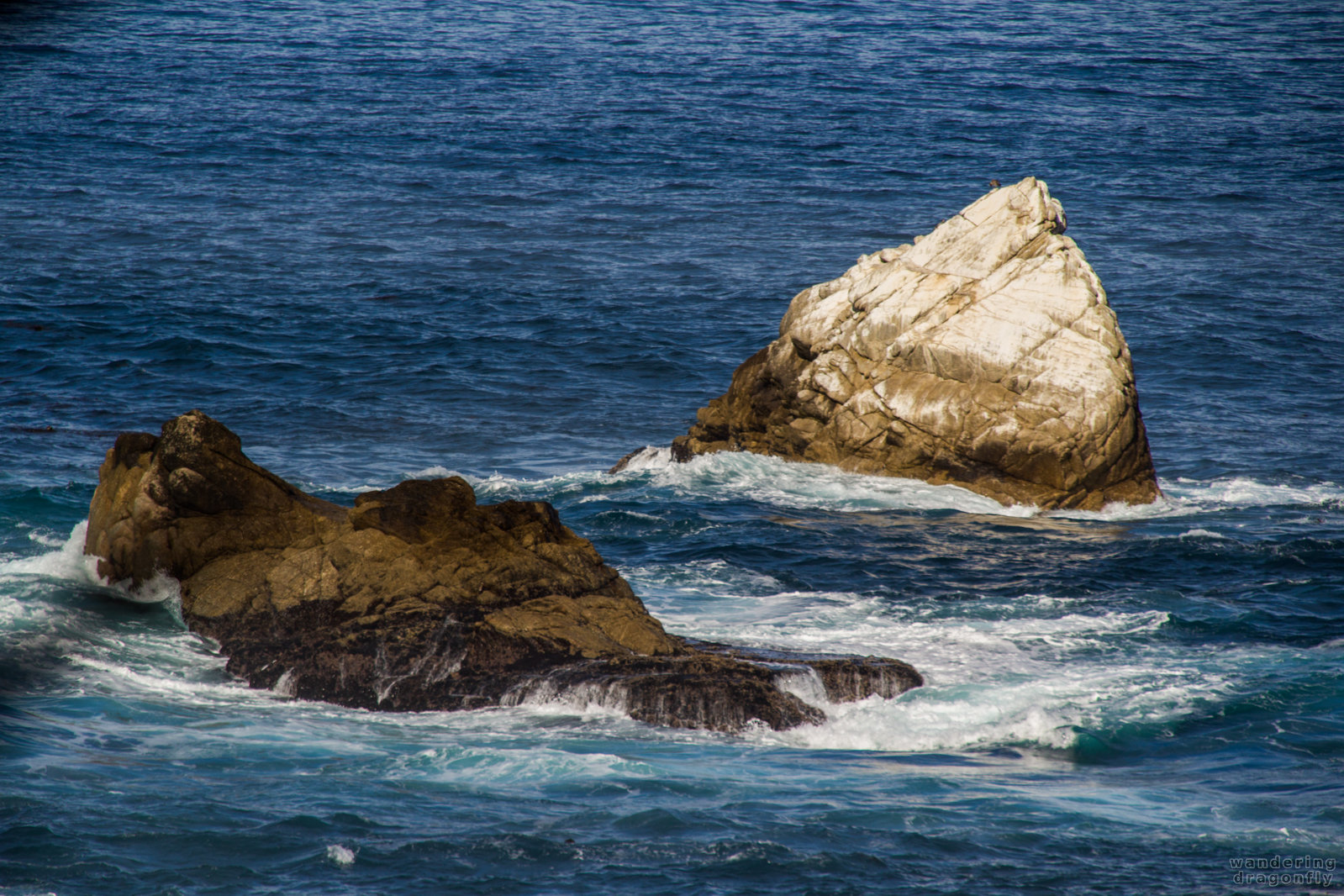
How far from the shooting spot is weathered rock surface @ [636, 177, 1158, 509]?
20453 millimetres

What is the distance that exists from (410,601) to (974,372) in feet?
35.0

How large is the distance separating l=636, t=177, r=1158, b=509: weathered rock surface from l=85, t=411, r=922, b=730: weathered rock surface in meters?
A: 7.84

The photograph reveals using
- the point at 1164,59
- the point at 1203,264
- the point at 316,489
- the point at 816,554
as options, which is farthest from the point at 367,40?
the point at 816,554

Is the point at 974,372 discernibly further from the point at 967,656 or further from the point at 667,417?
the point at 667,417

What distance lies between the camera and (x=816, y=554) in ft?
61.5

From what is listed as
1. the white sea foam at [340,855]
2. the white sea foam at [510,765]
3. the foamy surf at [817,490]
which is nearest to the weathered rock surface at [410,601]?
the white sea foam at [510,765]

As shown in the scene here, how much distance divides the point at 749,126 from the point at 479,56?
15.9 m

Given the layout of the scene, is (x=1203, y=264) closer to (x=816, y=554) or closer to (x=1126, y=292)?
(x=1126, y=292)

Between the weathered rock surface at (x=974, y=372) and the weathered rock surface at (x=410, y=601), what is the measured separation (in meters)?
7.84

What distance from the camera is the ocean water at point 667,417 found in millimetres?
10922

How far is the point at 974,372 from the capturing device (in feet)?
68.4

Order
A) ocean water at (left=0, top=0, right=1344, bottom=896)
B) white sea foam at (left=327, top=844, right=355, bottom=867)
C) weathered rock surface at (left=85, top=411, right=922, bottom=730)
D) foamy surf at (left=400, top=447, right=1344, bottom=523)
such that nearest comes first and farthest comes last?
white sea foam at (left=327, top=844, right=355, bottom=867) < ocean water at (left=0, top=0, right=1344, bottom=896) < weathered rock surface at (left=85, top=411, right=922, bottom=730) < foamy surf at (left=400, top=447, right=1344, bottom=523)

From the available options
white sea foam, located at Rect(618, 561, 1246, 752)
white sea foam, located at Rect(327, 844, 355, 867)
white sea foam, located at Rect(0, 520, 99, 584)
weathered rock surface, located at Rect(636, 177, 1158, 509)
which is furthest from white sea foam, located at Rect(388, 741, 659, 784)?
weathered rock surface, located at Rect(636, 177, 1158, 509)

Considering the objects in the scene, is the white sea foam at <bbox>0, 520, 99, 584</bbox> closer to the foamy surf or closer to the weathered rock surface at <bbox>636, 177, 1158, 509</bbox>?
the foamy surf
